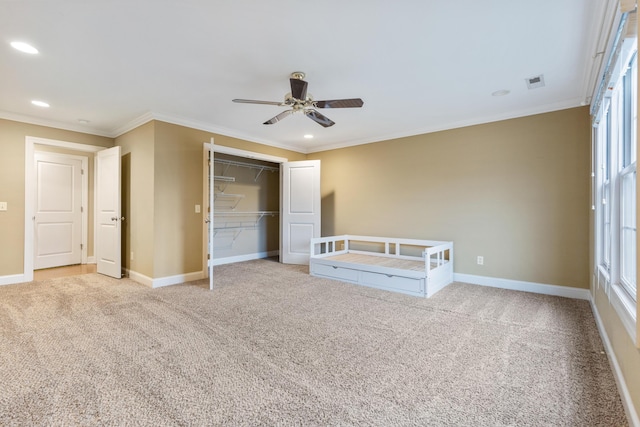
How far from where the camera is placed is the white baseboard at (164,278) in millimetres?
4105

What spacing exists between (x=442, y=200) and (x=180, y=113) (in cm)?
405

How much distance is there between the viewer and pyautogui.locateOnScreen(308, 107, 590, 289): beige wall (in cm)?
362

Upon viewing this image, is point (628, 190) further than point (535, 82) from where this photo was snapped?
No

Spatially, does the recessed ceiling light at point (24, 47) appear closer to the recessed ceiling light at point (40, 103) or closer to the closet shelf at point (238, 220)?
the recessed ceiling light at point (40, 103)

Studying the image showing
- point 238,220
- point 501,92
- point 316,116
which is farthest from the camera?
point 238,220

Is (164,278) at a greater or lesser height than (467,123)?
lesser

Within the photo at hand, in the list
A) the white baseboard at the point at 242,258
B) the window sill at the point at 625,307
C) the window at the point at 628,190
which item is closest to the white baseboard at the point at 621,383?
the window sill at the point at 625,307

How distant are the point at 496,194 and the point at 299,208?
3.32m

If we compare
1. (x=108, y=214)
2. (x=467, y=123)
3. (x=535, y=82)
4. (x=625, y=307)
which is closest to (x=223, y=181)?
(x=108, y=214)

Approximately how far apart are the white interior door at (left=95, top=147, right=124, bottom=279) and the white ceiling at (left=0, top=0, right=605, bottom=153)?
78 centimetres

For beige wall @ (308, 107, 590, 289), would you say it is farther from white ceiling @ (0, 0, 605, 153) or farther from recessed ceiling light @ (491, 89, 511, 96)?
recessed ceiling light @ (491, 89, 511, 96)

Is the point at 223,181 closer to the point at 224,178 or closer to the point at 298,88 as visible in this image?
the point at 224,178

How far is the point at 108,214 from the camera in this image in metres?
4.70

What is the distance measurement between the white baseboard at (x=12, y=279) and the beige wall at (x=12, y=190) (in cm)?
4
